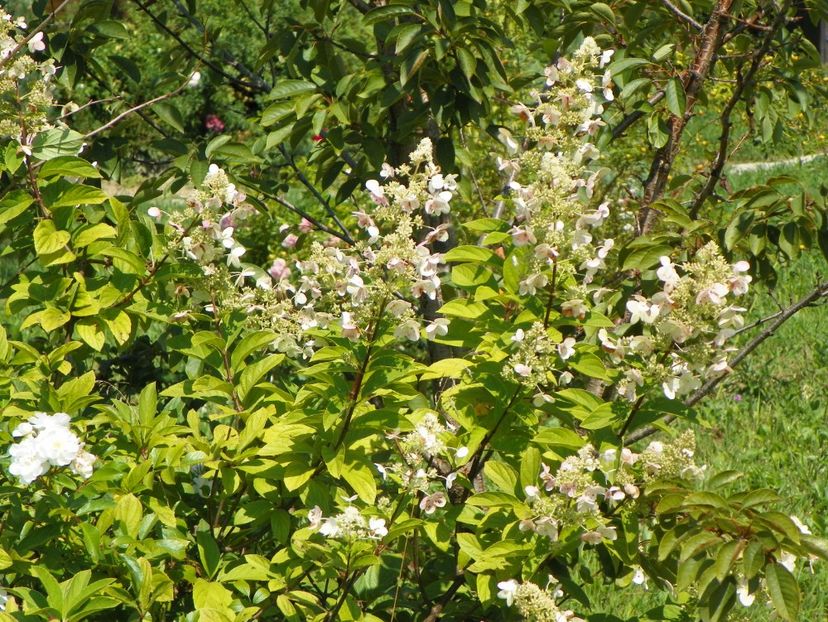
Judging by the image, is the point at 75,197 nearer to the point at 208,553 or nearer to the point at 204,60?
the point at 208,553

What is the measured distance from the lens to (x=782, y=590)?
1.57 meters

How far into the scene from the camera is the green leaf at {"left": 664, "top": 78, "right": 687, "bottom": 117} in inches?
93.1

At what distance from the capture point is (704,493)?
65.1 inches

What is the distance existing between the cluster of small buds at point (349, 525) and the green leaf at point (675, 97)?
→ 120cm

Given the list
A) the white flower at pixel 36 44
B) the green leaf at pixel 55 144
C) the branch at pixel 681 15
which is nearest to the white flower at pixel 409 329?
the green leaf at pixel 55 144

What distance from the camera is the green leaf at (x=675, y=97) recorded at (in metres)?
2.37

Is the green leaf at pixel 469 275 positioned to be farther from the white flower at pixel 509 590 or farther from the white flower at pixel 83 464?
the white flower at pixel 83 464

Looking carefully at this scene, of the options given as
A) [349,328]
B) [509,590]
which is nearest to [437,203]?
[349,328]

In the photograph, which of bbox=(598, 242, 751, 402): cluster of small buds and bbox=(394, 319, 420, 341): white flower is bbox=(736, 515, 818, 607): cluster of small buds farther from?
bbox=(394, 319, 420, 341): white flower

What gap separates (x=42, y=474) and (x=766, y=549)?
3.96 ft

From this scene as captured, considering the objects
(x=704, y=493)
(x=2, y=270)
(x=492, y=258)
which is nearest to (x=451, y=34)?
(x=492, y=258)

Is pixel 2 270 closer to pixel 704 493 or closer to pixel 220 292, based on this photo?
pixel 220 292

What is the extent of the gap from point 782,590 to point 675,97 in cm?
122

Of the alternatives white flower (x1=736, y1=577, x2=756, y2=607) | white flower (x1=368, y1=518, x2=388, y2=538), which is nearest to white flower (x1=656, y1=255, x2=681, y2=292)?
white flower (x1=736, y1=577, x2=756, y2=607)
